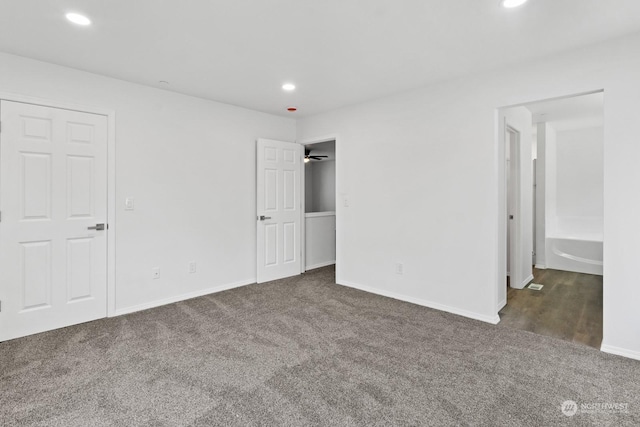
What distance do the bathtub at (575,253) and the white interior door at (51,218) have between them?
6.41m

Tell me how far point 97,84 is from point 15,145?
90cm

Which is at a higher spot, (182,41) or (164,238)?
(182,41)

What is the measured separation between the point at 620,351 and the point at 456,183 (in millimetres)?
1832

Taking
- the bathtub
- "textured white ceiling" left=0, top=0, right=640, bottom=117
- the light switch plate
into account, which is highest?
"textured white ceiling" left=0, top=0, right=640, bottom=117

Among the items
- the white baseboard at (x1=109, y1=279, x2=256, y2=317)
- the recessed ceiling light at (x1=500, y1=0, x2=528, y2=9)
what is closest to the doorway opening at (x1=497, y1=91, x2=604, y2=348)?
the recessed ceiling light at (x1=500, y1=0, x2=528, y2=9)

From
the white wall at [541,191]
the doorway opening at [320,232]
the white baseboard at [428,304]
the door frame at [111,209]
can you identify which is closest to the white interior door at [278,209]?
the doorway opening at [320,232]

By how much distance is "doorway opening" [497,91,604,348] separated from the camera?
3.30m

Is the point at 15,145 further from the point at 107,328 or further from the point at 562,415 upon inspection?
the point at 562,415

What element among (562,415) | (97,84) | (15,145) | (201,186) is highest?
(97,84)

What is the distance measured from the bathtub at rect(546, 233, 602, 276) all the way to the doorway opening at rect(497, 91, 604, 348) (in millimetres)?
12

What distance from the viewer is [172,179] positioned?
369cm

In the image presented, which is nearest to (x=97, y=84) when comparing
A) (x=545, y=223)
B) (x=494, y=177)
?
(x=494, y=177)

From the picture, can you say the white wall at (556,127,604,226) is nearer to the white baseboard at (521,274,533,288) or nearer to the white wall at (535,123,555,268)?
the white wall at (535,123,555,268)

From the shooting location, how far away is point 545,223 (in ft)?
17.9
